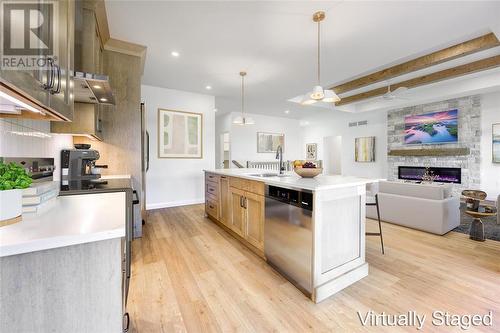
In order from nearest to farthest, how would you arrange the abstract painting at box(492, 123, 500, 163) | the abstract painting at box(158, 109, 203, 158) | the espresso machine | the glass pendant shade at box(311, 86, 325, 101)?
1. the espresso machine
2. the glass pendant shade at box(311, 86, 325, 101)
3. the abstract painting at box(158, 109, 203, 158)
4. the abstract painting at box(492, 123, 500, 163)

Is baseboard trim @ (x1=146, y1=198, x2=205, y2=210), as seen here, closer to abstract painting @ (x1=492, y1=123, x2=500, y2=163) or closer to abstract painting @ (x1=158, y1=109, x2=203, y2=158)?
abstract painting @ (x1=158, y1=109, x2=203, y2=158)

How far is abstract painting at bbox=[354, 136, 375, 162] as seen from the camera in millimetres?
7438

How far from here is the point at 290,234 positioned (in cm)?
192

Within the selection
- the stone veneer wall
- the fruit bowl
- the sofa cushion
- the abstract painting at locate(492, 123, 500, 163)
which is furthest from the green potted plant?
the abstract painting at locate(492, 123, 500, 163)

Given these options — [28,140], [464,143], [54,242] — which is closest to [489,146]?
[464,143]

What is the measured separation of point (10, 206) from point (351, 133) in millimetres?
8850

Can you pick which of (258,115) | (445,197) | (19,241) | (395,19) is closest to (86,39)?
(19,241)

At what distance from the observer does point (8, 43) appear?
648 mm

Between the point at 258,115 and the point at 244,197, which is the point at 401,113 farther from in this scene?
the point at 244,197

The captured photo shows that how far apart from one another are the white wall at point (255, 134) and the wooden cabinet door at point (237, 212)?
489cm

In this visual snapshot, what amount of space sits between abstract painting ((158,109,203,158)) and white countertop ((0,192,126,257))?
3973mm

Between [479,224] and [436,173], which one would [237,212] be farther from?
[436,173]

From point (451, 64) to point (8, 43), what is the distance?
5.86 metres

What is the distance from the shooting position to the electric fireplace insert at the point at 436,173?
5652mm
